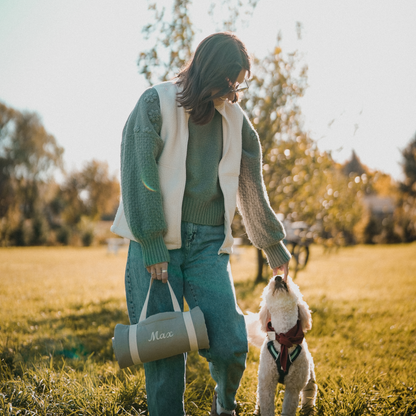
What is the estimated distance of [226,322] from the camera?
2.04m

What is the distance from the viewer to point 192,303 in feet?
6.85

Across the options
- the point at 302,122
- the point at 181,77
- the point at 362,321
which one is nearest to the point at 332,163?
the point at 302,122

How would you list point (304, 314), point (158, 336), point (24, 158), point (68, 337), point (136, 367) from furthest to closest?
point (24, 158), point (68, 337), point (136, 367), point (304, 314), point (158, 336)

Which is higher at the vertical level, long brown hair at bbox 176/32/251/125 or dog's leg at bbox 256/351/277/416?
long brown hair at bbox 176/32/251/125

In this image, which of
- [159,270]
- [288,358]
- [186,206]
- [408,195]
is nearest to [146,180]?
[186,206]

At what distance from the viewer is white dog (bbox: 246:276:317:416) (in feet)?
8.00

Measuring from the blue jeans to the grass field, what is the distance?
0.71 m

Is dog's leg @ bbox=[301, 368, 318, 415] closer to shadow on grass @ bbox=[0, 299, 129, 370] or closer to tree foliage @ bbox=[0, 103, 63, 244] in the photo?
shadow on grass @ bbox=[0, 299, 129, 370]

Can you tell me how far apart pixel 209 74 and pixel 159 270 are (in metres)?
1.05

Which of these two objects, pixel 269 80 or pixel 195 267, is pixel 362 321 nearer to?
pixel 269 80

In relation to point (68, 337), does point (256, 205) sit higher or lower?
higher

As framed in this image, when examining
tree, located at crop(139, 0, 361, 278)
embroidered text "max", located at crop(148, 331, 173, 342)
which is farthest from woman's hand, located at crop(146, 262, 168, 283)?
tree, located at crop(139, 0, 361, 278)

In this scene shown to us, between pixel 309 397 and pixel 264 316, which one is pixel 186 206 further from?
pixel 309 397

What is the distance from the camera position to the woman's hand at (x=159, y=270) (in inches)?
75.5
